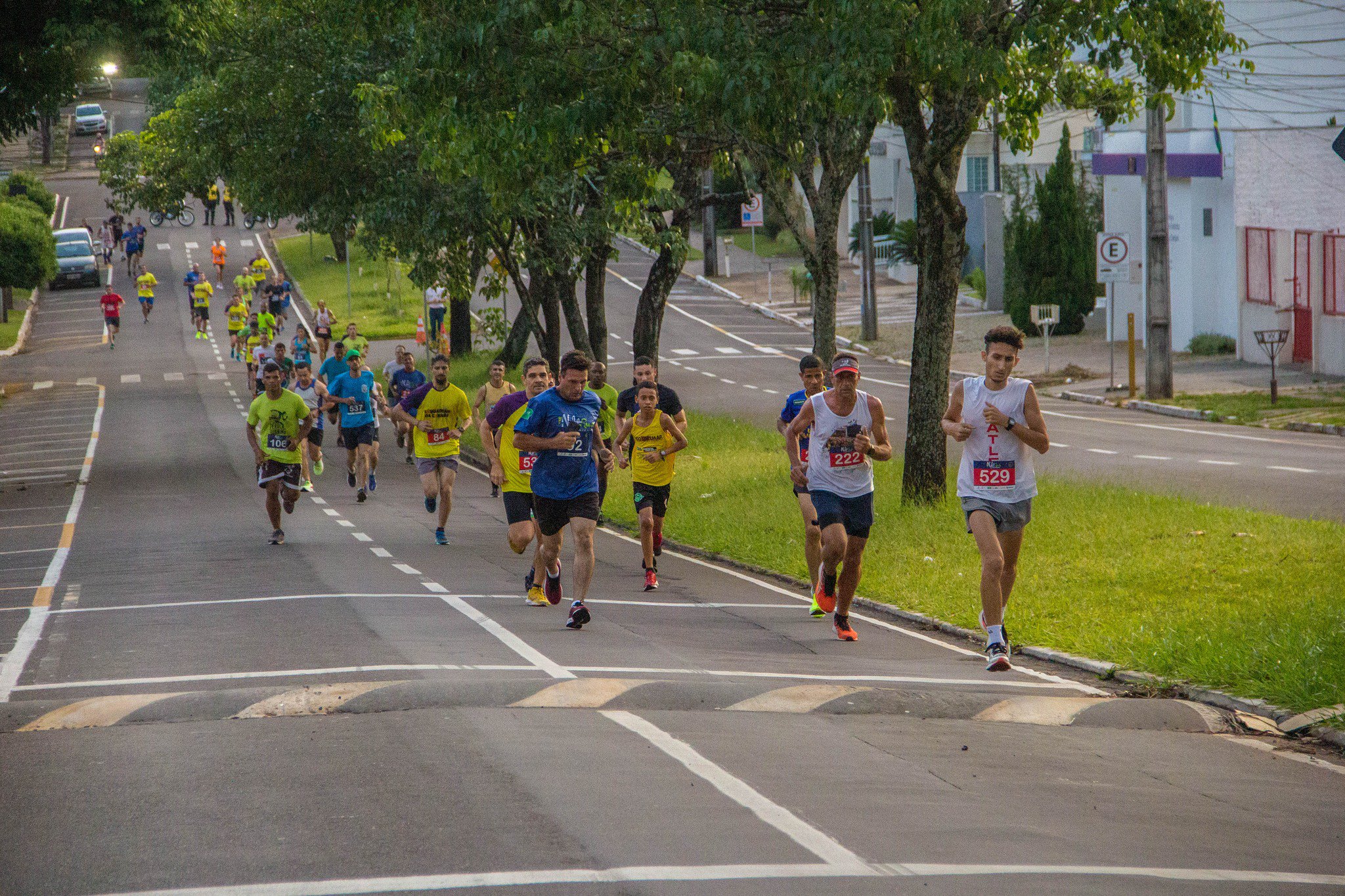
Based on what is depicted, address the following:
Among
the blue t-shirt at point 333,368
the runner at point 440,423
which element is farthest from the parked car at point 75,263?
the runner at point 440,423

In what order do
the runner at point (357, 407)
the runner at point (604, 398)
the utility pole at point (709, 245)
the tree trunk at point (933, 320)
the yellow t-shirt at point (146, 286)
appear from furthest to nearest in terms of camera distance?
the utility pole at point (709, 245) < the yellow t-shirt at point (146, 286) < the runner at point (357, 407) < the tree trunk at point (933, 320) < the runner at point (604, 398)

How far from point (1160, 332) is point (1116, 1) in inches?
667

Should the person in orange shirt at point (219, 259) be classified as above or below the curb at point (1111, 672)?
above

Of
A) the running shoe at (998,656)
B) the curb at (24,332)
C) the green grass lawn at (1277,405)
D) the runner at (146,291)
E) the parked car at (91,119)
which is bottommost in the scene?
the running shoe at (998,656)

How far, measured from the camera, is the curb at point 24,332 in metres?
49.0

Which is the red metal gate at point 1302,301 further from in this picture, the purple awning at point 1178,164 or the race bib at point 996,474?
the race bib at point 996,474

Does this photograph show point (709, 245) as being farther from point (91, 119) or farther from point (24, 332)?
point (91, 119)

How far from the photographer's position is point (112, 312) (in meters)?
48.7

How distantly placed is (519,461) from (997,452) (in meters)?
4.54

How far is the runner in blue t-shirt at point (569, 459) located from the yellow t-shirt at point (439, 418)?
5529 millimetres

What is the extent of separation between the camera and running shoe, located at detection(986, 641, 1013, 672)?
32.4 feet

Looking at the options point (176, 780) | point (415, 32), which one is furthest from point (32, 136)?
point (176, 780)

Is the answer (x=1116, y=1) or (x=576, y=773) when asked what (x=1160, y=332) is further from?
(x=576, y=773)

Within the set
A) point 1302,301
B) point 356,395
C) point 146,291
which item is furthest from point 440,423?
point 146,291
